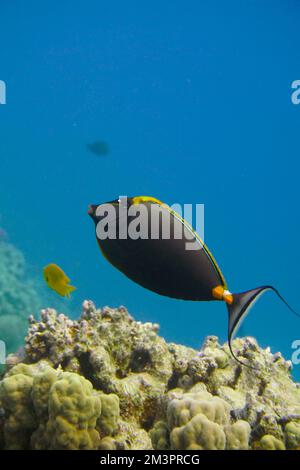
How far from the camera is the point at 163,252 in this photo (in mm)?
1723

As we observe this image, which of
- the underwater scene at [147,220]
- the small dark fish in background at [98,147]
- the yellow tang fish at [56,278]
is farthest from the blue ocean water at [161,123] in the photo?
the yellow tang fish at [56,278]

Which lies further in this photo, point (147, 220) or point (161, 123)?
point (161, 123)

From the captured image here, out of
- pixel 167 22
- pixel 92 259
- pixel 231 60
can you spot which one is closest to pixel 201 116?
pixel 231 60

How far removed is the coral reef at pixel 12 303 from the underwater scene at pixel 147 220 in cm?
12

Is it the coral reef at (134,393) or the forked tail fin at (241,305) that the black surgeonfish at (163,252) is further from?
the coral reef at (134,393)

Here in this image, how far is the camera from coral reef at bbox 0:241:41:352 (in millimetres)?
9812

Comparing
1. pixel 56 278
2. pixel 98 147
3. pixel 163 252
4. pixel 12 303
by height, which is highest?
pixel 98 147

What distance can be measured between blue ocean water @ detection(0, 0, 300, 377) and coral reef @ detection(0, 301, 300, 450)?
55.9 m

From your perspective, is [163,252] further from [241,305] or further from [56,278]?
[56,278]

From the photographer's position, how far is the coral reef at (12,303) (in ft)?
32.2

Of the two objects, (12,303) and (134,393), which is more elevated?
(12,303)

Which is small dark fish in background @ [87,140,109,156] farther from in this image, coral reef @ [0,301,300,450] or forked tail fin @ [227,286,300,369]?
forked tail fin @ [227,286,300,369]

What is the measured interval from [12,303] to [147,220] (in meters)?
13.2

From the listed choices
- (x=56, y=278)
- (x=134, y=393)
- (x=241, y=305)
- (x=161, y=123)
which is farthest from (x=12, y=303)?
(x=161, y=123)
